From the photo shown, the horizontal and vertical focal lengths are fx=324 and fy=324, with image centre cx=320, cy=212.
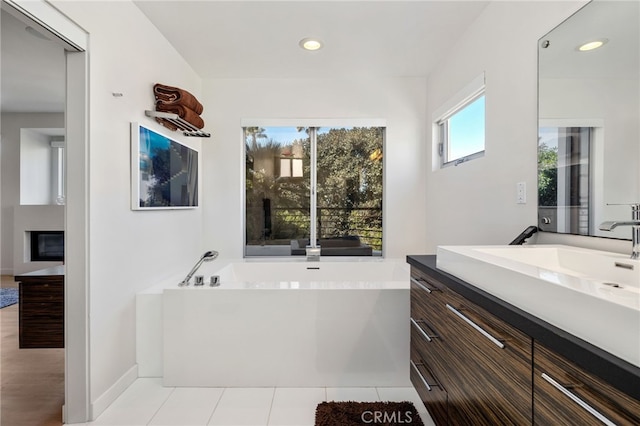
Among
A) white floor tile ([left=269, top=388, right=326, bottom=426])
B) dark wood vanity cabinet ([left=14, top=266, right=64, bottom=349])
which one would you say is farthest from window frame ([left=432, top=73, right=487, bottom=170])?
dark wood vanity cabinet ([left=14, top=266, right=64, bottom=349])

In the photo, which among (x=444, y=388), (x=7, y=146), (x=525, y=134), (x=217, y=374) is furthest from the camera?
(x=7, y=146)

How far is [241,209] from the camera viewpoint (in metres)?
3.39

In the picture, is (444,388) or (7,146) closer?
(444,388)

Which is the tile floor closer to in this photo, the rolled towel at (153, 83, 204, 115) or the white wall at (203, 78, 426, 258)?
the white wall at (203, 78, 426, 258)

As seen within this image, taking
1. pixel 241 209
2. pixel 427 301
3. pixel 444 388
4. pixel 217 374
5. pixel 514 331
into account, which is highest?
pixel 241 209

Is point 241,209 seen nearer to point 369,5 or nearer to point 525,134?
point 369,5

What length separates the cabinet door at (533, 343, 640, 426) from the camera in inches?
22.7

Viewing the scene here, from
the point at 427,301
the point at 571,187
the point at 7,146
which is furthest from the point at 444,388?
the point at 7,146

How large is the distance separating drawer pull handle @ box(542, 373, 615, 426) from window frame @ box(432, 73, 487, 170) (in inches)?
70.8

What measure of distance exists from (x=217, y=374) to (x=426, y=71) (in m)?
3.12

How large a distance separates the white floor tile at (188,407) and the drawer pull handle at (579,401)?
1.63 metres

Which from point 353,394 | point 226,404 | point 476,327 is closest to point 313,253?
point 353,394

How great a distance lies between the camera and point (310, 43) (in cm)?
258

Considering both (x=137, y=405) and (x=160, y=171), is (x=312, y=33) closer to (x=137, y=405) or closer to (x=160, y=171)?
(x=160, y=171)
